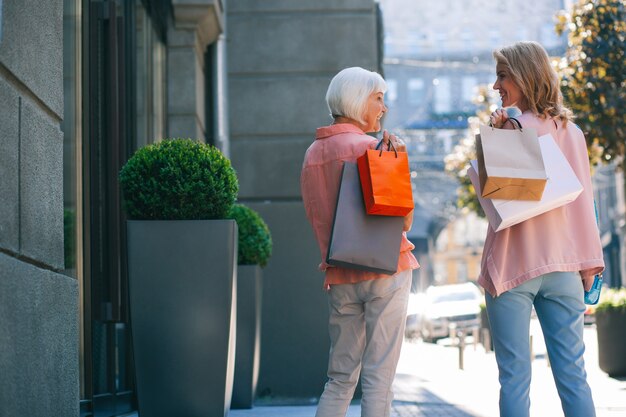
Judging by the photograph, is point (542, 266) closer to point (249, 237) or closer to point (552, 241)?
point (552, 241)

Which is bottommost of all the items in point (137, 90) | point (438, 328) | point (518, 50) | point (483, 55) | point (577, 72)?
point (438, 328)

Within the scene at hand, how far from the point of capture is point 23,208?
3832 mm

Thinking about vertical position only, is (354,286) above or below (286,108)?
below

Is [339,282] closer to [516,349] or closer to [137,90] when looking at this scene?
[516,349]

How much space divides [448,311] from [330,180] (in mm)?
29599

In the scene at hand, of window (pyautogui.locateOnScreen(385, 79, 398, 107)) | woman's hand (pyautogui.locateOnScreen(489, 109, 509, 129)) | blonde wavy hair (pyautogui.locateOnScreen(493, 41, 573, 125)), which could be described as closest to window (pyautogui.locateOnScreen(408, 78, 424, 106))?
window (pyautogui.locateOnScreen(385, 79, 398, 107))

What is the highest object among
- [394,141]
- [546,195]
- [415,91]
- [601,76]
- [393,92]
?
[393,92]

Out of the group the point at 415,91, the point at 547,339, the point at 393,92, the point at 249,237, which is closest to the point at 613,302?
the point at 249,237

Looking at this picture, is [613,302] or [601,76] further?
[601,76]

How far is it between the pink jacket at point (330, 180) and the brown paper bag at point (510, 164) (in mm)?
437

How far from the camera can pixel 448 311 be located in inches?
1320

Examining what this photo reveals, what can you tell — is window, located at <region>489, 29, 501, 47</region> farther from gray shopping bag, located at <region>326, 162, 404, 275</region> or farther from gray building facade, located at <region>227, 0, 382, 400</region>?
gray shopping bag, located at <region>326, 162, 404, 275</region>

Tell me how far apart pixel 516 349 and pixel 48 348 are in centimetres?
171

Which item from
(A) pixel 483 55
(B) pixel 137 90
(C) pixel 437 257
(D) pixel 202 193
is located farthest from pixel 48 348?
(C) pixel 437 257
